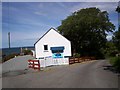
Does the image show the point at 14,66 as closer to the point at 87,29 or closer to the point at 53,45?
the point at 53,45

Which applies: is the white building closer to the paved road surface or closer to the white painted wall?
the white painted wall

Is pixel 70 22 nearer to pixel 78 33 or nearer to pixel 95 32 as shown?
pixel 78 33

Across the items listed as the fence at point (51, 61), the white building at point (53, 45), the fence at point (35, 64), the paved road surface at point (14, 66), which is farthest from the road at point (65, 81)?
the white building at point (53, 45)

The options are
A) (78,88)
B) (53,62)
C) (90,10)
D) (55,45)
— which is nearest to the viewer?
(78,88)

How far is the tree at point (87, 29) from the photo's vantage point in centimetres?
5447

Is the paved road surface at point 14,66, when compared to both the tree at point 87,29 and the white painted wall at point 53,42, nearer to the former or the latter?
the white painted wall at point 53,42

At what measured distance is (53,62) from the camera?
3228 centimetres

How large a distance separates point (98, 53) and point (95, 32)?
629 centimetres

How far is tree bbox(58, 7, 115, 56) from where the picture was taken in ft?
179

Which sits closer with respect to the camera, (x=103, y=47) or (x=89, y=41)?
(x=89, y=41)

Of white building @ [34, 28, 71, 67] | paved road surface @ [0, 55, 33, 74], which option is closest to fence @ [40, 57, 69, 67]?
paved road surface @ [0, 55, 33, 74]

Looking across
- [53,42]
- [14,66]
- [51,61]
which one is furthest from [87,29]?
[14,66]

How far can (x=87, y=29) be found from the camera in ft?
181

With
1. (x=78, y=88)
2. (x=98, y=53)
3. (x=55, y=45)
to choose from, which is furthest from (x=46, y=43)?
(x=78, y=88)
